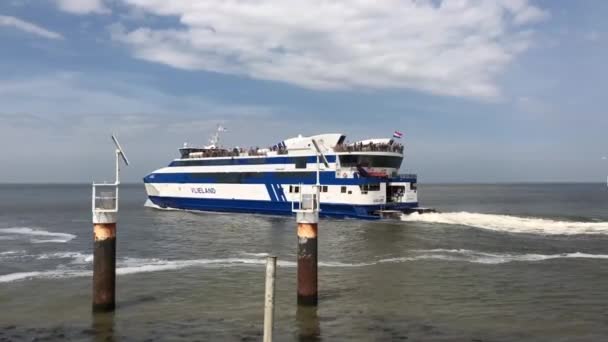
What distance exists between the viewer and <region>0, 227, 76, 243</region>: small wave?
3647 centimetres

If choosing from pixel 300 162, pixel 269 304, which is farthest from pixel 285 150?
pixel 269 304

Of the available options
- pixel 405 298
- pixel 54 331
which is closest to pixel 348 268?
pixel 405 298

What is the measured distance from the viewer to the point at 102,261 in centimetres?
1627

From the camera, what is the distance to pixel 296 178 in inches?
1938

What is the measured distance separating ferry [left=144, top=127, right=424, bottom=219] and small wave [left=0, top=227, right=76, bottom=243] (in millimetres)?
17014

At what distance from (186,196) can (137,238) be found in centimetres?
2134

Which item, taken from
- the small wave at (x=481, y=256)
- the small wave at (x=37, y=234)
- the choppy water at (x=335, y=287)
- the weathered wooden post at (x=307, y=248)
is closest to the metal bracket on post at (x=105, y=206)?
the choppy water at (x=335, y=287)

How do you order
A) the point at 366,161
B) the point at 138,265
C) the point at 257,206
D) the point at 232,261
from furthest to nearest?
the point at 257,206 < the point at 366,161 < the point at 232,261 < the point at 138,265

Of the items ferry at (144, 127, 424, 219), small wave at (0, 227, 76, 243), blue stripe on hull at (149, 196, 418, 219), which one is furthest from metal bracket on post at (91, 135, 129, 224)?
blue stripe on hull at (149, 196, 418, 219)

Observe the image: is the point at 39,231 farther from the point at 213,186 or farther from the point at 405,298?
the point at 405,298

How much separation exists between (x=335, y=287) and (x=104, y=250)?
8644 mm

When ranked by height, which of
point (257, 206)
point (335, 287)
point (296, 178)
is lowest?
point (335, 287)

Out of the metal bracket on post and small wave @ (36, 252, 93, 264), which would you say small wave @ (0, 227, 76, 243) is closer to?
small wave @ (36, 252, 93, 264)

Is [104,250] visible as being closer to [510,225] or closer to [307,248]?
[307,248]
